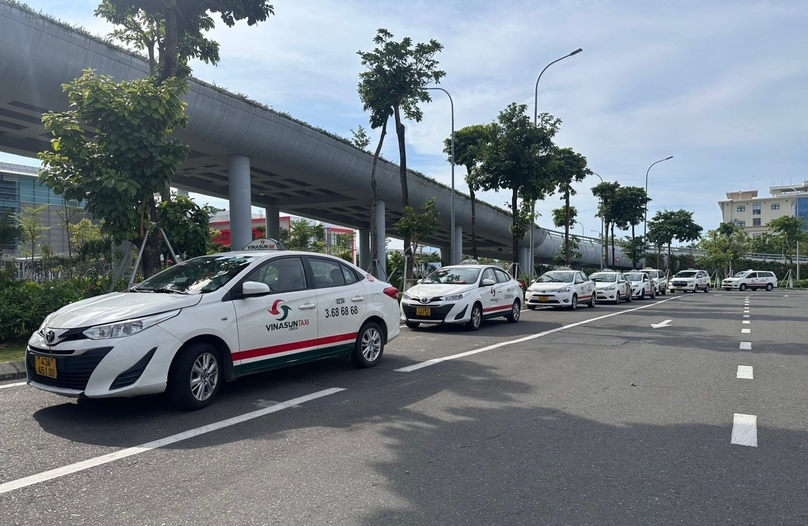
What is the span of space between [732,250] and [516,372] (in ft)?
213

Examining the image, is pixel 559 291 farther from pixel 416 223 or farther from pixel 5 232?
pixel 5 232

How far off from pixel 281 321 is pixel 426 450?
271 centimetres

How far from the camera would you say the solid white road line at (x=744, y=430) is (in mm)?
5184

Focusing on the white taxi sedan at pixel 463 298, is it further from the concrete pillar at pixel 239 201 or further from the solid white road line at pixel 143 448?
the concrete pillar at pixel 239 201


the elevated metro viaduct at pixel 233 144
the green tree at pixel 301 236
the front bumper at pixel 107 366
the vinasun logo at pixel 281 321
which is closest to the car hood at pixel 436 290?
the vinasun logo at pixel 281 321

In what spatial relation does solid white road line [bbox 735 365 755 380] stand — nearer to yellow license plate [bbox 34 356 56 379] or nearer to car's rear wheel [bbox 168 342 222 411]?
car's rear wheel [bbox 168 342 222 411]

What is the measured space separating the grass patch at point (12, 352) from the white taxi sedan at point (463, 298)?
23.6ft

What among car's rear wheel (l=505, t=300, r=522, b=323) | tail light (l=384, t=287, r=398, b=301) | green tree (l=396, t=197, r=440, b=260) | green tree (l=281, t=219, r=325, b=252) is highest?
green tree (l=281, t=219, r=325, b=252)

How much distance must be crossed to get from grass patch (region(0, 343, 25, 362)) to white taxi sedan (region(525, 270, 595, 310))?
15292 millimetres

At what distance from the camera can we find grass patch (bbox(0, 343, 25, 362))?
8312 mm

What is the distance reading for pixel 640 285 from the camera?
98.2ft

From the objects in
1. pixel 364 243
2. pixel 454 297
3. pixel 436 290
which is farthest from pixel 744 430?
pixel 364 243

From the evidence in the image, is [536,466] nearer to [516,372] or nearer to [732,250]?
[516,372]

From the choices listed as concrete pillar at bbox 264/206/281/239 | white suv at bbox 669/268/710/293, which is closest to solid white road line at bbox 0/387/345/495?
concrete pillar at bbox 264/206/281/239
